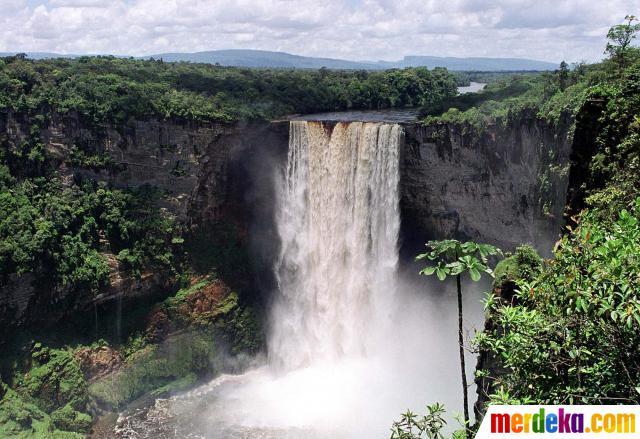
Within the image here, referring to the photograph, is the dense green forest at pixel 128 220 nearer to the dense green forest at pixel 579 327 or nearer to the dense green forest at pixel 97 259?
the dense green forest at pixel 97 259

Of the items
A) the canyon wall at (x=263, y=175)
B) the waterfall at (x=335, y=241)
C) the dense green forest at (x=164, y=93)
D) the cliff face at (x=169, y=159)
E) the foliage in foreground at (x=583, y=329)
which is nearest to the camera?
the foliage in foreground at (x=583, y=329)

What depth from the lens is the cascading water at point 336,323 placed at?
27.2 meters

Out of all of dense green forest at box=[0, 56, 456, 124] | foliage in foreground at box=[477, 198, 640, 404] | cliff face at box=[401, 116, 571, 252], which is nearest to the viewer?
foliage in foreground at box=[477, 198, 640, 404]

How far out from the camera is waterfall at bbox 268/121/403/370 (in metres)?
29.3

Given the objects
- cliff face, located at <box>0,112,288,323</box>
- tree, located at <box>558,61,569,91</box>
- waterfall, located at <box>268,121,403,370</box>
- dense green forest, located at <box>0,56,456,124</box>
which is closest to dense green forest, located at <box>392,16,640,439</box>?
tree, located at <box>558,61,569,91</box>

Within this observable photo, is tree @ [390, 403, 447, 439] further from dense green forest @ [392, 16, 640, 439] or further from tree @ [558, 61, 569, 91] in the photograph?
tree @ [558, 61, 569, 91]

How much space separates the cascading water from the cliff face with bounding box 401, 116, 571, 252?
1517mm

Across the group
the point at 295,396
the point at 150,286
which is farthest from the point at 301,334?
the point at 150,286

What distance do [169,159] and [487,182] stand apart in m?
16.4

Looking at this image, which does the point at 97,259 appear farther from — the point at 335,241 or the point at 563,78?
the point at 563,78

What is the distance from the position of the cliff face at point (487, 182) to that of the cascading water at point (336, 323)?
152cm

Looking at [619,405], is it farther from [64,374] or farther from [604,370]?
[64,374]

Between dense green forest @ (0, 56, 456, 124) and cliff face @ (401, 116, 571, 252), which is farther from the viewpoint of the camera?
dense green forest @ (0, 56, 456, 124)

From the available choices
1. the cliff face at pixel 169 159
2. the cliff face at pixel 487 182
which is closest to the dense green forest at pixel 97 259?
the cliff face at pixel 169 159
